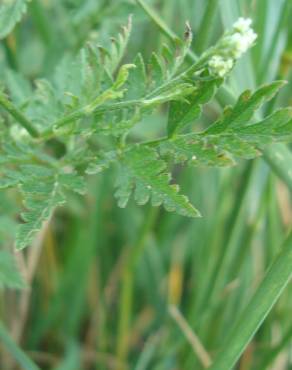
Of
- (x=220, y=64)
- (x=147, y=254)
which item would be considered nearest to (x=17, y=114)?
(x=220, y=64)

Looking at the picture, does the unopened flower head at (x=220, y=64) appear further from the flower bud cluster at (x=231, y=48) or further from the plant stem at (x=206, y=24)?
the plant stem at (x=206, y=24)

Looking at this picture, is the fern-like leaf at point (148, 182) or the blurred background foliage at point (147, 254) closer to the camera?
the fern-like leaf at point (148, 182)

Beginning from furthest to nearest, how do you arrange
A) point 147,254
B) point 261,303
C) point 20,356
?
point 147,254, point 20,356, point 261,303

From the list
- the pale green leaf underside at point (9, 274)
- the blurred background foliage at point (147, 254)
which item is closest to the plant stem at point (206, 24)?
the blurred background foliage at point (147, 254)

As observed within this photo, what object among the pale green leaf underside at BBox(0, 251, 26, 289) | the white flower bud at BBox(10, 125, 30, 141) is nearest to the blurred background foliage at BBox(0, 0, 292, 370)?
the pale green leaf underside at BBox(0, 251, 26, 289)

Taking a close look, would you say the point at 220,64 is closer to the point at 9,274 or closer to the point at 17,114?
the point at 17,114

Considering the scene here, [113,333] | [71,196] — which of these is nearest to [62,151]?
[71,196]

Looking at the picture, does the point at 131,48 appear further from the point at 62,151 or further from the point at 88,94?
the point at 88,94
